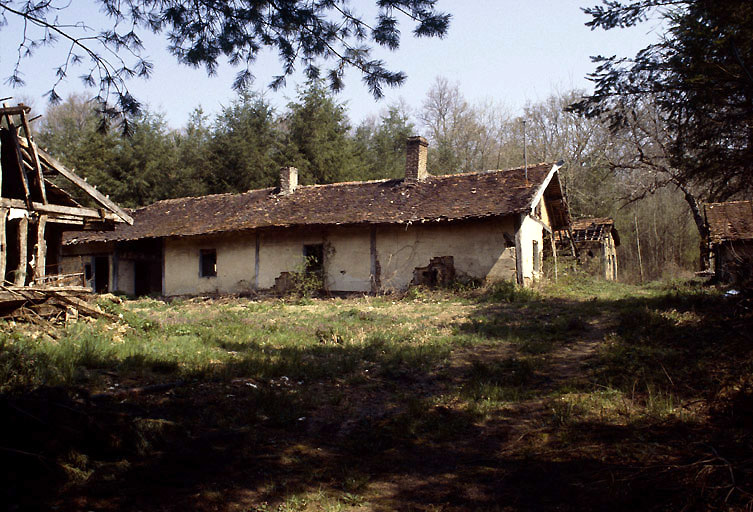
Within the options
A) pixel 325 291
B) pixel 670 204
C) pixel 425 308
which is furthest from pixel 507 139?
pixel 425 308

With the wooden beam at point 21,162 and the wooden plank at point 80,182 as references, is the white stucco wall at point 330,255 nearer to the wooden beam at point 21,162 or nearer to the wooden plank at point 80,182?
the wooden plank at point 80,182

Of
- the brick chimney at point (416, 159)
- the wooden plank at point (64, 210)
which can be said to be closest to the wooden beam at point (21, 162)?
the wooden plank at point (64, 210)

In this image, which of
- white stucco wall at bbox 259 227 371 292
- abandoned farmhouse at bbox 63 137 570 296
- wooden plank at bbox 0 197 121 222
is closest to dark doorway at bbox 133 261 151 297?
abandoned farmhouse at bbox 63 137 570 296

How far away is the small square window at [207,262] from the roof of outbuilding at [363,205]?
43.4 inches

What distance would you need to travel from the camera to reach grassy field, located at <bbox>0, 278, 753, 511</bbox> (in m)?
4.00

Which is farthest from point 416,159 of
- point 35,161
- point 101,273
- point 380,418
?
point 380,418

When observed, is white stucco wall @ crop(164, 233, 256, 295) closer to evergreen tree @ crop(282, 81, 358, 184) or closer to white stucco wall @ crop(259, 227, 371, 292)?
white stucco wall @ crop(259, 227, 371, 292)

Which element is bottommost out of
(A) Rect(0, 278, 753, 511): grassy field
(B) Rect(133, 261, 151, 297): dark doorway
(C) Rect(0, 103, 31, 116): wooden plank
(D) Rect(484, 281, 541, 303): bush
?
(A) Rect(0, 278, 753, 511): grassy field

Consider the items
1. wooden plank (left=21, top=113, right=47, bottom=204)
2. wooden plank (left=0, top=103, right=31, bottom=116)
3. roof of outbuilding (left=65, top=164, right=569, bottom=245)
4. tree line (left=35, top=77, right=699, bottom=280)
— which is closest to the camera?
wooden plank (left=0, top=103, right=31, bottom=116)

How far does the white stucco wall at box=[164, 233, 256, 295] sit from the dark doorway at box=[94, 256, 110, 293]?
3.60 m

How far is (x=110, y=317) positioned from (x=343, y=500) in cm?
813

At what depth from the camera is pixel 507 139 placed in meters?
35.9

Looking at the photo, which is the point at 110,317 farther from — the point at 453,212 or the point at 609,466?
the point at 453,212

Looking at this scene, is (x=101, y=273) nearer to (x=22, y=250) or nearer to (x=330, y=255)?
(x=330, y=255)
